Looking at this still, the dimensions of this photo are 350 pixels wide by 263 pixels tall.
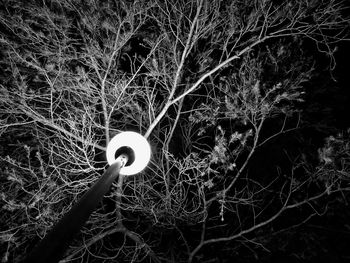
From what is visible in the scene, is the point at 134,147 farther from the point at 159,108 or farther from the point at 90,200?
the point at 159,108

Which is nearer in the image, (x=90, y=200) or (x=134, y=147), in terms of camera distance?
(x=90, y=200)

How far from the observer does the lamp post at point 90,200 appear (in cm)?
119

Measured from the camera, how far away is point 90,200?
5.27 feet

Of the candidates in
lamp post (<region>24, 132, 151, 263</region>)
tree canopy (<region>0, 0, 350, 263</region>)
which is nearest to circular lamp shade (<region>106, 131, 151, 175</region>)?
lamp post (<region>24, 132, 151, 263</region>)

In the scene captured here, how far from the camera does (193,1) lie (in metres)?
5.40

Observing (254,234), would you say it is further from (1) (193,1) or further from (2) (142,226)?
(1) (193,1)

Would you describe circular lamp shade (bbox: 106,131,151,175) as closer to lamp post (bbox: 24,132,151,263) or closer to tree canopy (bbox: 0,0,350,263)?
lamp post (bbox: 24,132,151,263)

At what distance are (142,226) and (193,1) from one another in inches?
232

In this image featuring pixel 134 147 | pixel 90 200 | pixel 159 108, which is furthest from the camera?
pixel 159 108

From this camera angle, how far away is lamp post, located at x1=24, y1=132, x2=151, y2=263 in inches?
46.9

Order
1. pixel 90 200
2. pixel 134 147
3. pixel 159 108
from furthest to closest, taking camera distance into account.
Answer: pixel 159 108, pixel 134 147, pixel 90 200

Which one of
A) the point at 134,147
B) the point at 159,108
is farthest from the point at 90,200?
the point at 159,108

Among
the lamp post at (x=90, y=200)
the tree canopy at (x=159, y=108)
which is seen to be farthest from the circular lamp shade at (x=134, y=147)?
the tree canopy at (x=159, y=108)

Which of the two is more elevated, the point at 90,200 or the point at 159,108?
the point at 90,200
